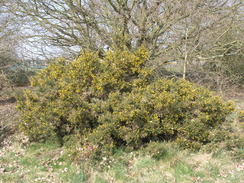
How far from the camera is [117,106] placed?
407cm

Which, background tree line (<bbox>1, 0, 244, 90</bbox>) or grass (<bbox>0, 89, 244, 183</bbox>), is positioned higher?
background tree line (<bbox>1, 0, 244, 90</bbox>)

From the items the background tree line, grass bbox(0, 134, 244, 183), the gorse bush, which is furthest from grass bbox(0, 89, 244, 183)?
the background tree line

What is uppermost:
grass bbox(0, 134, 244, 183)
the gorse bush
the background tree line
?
the background tree line

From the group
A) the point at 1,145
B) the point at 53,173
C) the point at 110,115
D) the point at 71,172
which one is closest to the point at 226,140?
the point at 110,115

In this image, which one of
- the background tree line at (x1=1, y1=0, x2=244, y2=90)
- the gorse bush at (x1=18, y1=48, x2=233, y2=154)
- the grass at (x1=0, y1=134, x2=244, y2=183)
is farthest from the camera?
the background tree line at (x1=1, y1=0, x2=244, y2=90)

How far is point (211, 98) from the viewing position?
4.03 metres

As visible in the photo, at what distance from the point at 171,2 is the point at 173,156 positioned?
563 centimetres

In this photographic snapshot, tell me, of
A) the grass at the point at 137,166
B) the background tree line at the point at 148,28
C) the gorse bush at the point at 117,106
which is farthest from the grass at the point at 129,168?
the background tree line at the point at 148,28

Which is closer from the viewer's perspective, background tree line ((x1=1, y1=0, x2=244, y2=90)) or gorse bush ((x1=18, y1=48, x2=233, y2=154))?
gorse bush ((x1=18, y1=48, x2=233, y2=154))

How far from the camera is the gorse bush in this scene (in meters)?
3.90

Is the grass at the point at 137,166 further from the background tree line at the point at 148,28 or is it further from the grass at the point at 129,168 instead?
the background tree line at the point at 148,28

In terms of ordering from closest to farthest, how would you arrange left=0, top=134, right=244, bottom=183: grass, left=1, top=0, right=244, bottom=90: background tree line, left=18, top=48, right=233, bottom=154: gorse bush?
left=0, top=134, right=244, bottom=183: grass → left=18, top=48, right=233, bottom=154: gorse bush → left=1, top=0, right=244, bottom=90: background tree line

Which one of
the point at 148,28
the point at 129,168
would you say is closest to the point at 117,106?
the point at 129,168

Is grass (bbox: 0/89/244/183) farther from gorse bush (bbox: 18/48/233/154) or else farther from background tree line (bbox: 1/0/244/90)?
background tree line (bbox: 1/0/244/90)
